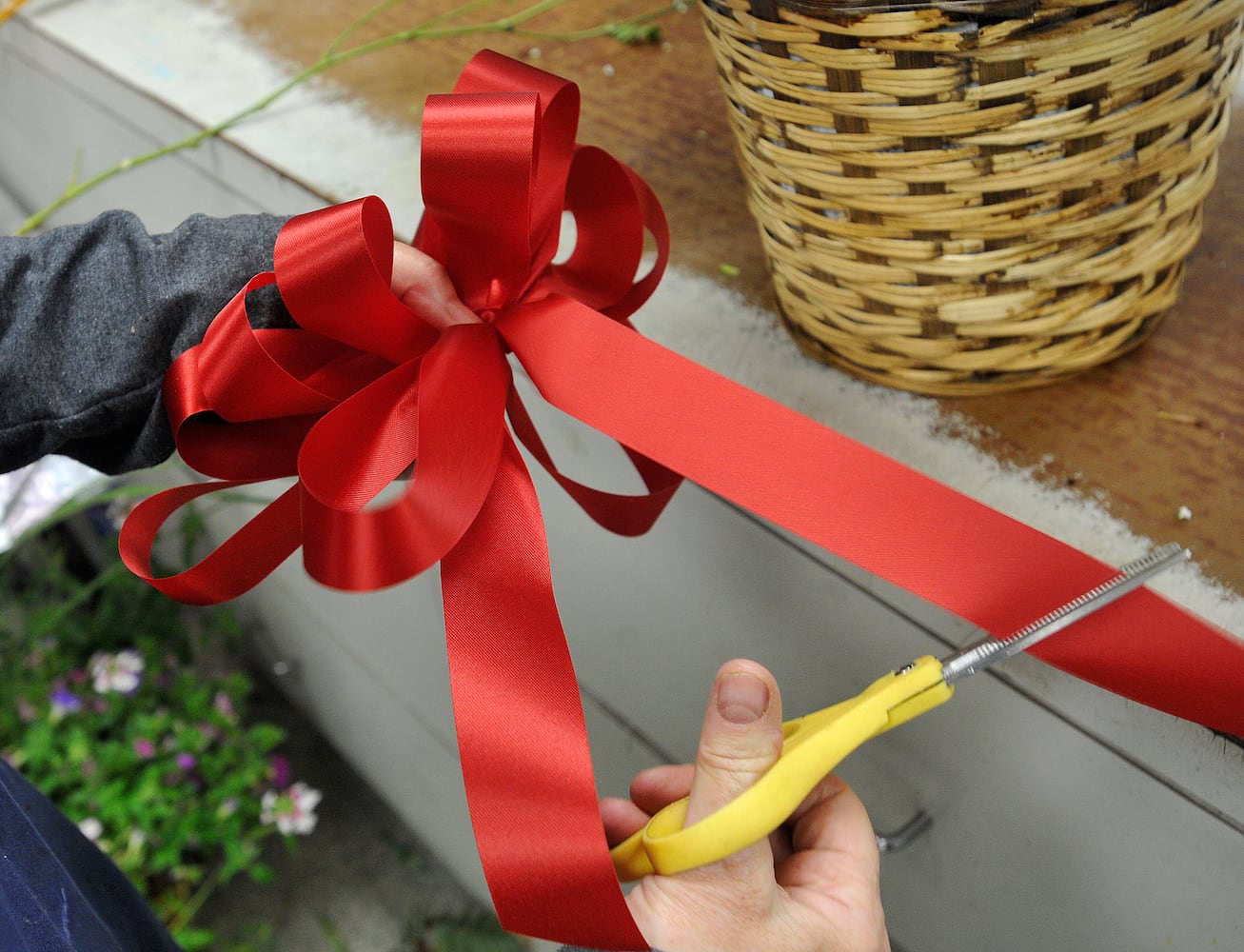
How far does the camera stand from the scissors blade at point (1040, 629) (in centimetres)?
34

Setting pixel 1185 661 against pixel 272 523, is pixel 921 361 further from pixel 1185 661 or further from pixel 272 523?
pixel 272 523

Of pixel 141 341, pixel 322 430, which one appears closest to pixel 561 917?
pixel 322 430

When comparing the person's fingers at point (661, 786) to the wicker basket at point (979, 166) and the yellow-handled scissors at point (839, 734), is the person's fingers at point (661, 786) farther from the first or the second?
the wicker basket at point (979, 166)

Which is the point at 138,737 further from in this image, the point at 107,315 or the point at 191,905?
the point at 107,315

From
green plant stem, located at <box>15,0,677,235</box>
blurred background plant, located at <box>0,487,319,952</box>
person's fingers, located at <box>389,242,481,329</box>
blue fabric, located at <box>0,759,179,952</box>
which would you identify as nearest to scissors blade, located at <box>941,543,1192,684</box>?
person's fingers, located at <box>389,242,481,329</box>

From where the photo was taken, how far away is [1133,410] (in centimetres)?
50

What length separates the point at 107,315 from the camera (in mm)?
460

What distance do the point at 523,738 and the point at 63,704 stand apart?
0.89m

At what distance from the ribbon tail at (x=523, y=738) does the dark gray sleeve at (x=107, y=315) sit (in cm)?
17

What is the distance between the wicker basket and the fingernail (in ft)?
0.65

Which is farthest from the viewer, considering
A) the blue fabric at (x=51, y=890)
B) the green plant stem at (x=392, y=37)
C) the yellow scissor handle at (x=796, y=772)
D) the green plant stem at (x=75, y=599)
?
the green plant stem at (x=75, y=599)

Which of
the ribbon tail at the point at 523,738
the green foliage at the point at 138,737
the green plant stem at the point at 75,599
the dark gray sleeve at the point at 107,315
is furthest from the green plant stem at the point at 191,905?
the ribbon tail at the point at 523,738

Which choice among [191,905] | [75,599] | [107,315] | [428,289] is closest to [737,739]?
[428,289]

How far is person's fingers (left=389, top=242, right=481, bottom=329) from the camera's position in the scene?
433mm
